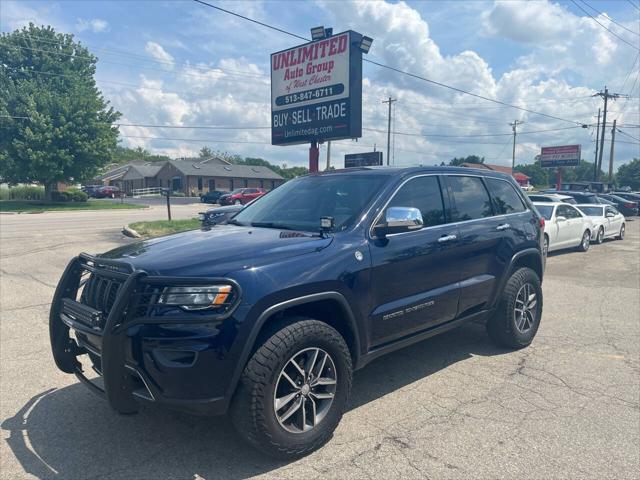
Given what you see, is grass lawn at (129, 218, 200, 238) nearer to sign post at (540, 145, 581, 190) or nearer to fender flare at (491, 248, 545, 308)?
fender flare at (491, 248, 545, 308)

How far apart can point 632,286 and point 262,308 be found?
846cm

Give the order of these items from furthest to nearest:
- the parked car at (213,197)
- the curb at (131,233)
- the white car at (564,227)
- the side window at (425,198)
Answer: the parked car at (213,197) → the curb at (131,233) → the white car at (564,227) → the side window at (425,198)

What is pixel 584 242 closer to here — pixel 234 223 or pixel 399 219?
pixel 399 219

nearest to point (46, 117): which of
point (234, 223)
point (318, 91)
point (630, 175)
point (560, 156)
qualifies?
point (318, 91)

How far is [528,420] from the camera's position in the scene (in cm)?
363

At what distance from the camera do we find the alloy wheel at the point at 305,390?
3.08 meters

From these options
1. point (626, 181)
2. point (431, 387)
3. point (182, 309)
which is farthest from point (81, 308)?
point (626, 181)

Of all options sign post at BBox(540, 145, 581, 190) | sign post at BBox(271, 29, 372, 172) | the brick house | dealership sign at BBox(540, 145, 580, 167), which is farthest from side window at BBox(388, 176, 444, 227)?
the brick house

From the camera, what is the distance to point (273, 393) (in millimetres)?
2949

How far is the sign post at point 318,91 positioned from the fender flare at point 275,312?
39.7 ft

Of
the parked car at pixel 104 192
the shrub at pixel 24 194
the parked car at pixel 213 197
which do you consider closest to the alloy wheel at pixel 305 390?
the parked car at pixel 213 197

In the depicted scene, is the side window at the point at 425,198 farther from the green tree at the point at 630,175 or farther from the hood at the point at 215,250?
the green tree at the point at 630,175

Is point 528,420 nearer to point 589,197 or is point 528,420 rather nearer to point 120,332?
point 120,332

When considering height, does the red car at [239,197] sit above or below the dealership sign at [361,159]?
below
